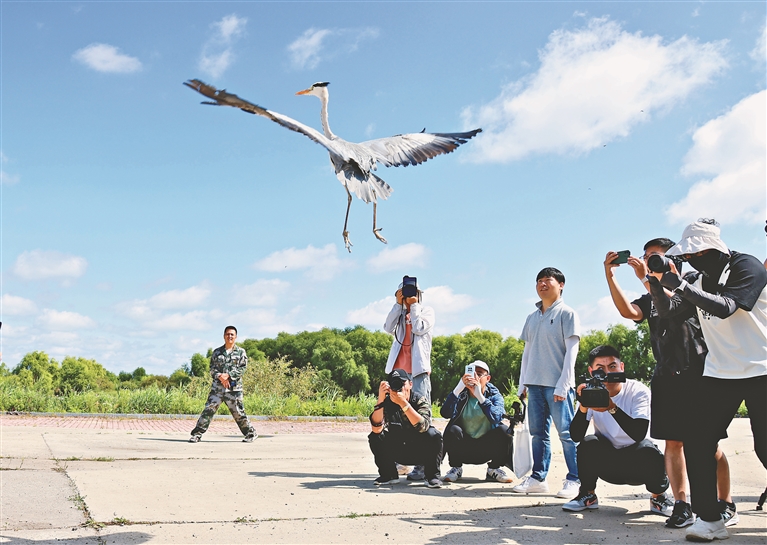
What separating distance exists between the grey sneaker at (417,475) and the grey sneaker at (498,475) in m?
0.66

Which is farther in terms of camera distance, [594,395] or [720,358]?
[594,395]

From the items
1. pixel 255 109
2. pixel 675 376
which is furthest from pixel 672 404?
pixel 255 109

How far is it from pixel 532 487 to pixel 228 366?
207 inches

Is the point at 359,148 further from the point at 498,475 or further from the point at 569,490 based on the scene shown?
the point at 569,490

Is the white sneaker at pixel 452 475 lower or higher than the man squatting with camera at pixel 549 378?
lower

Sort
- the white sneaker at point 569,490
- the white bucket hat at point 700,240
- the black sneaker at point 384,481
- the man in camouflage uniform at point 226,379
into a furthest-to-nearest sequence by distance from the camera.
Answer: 1. the man in camouflage uniform at point 226,379
2. the black sneaker at point 384,481
3. the white sneaker at point 569,490
4. the white bucket hat at point 700,240

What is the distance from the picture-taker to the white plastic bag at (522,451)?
5785 millimetres

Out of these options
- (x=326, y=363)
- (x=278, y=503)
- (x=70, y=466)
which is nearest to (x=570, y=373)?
(x=278, y=503)

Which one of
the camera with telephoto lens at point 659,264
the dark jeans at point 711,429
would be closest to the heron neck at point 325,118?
the camera with telephoto lens at point 659,264

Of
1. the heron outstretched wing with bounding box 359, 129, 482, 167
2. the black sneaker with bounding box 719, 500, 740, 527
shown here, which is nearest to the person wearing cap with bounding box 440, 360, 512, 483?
the black sneaker with bounding box 719, 500, 740, 527

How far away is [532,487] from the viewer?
18.4 ft

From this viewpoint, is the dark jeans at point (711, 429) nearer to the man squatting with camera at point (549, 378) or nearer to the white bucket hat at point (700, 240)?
the white bucket hat at point (700, 240)

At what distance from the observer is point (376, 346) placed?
171 feet

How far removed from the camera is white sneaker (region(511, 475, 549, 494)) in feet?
18.4
